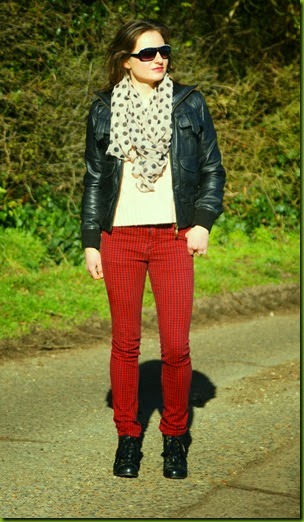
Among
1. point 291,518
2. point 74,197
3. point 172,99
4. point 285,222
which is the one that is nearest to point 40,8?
point 74,197

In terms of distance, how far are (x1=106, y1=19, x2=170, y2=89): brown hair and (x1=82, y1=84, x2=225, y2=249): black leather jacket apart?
125 millimetres

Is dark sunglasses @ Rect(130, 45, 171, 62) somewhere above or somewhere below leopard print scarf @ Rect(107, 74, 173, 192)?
above

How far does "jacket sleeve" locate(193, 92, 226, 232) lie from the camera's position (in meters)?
5.21

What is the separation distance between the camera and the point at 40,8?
11.5 meters

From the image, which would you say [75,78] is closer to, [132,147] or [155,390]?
[155,390]

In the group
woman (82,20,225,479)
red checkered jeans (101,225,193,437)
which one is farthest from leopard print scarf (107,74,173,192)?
red checkered jeans (101,225,193,437)

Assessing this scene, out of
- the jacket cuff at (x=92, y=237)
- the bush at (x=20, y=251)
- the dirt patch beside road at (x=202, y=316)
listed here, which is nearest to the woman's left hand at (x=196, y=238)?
the jacket cuff at (x=92, y=237)

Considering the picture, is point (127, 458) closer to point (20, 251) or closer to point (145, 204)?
point (145, 204)

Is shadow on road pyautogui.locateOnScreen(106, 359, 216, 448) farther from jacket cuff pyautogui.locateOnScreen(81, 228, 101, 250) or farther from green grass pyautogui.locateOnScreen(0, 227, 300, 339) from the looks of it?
jacket cuff pyautogui.locateOnScreen(81, 228, 101, 250)

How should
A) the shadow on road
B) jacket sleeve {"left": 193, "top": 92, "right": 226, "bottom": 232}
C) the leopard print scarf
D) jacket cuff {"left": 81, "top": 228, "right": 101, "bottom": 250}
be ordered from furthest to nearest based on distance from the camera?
the shadow on road < jacket cuff {"left": 81, "top": 228, "right": 101, "bottom": 250} < jacket sleeve {"left": 193, "top": 92, "right": 226, "bottom": 232} < the leopard print scarf

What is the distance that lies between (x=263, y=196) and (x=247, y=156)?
25.7 inches

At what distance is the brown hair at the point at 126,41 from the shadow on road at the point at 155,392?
2014 millimetres

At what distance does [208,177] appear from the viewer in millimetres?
5273

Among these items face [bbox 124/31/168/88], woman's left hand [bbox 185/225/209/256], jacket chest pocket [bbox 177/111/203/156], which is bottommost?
woman's left hand [bbox 185/225/209/256]
